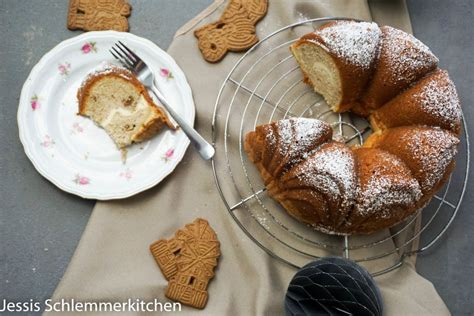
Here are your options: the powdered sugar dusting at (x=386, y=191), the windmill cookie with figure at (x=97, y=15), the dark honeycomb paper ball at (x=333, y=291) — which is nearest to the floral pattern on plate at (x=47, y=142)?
the windmill cookie with figure at (x=97, y=15)

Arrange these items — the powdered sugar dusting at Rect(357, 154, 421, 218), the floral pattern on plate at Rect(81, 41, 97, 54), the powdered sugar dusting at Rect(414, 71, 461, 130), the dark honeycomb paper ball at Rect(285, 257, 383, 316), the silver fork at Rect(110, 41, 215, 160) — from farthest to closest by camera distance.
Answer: the floral pattern on plate at Rect(81, 41, 97, 54), the silver fork at Rect(110, 41, 215, 160), the powdered sugar dusting at Rect(414, 71, 461, 130), the powdered sugar dusting at Rect(357, 154, 421, 218), the dark honeycomb paper ball at Rect(285, 257, 383, 316)

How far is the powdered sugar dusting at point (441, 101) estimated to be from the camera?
2.31 m

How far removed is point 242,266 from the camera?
2408 mm

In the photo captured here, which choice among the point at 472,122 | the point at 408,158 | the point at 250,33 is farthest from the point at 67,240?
the point at 472,122

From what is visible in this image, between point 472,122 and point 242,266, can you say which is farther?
point 472,122

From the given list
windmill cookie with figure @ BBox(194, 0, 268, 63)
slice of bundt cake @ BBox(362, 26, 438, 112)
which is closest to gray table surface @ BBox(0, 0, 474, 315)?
windmill cookie with figure @ BBox(194, 0, 268, 63)

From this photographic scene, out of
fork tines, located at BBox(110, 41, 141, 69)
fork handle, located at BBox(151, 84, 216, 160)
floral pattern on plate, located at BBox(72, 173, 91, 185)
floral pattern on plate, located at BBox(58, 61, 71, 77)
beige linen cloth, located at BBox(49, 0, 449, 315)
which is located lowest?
beige linen cloth, located at BBox(49, 0, 449, 315)

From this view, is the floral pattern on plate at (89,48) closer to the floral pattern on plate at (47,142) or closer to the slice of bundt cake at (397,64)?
the floral pattern on plate at (47,142)

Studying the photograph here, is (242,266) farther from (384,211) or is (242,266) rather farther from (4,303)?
(4,303)

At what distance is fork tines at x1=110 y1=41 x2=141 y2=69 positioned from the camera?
248 centimetres

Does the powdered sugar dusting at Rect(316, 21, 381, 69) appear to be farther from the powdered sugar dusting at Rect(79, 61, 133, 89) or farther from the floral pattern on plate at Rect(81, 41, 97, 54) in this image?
the floral pattern on plate at Rect(81, 41, 97, 54)

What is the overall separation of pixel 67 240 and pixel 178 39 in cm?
108

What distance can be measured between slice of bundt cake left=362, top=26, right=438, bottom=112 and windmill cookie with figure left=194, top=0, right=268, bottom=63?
62 cm

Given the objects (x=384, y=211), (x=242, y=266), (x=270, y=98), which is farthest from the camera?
(x=270, y=98)
